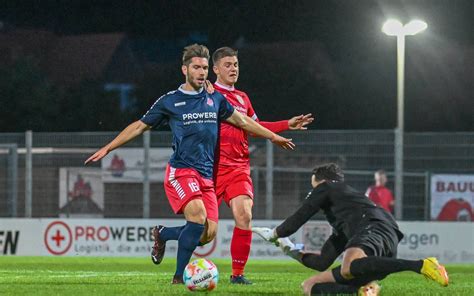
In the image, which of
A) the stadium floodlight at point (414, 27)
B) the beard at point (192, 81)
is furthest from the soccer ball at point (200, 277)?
the stadium floodlight at point (414, 27)

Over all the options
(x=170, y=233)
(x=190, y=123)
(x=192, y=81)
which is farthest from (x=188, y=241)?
(x=192, y=81)

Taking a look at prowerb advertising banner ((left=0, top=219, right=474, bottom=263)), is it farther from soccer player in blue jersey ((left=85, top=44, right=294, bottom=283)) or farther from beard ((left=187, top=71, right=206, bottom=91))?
beard ((left=187, top=71, right=206, bottom=91))

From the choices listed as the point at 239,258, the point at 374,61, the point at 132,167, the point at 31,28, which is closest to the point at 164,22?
the point at 31,28

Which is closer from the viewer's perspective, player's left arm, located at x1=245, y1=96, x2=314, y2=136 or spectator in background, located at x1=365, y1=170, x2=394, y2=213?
player's left arm, located at x1=245, y1=96, x2=314, y2=136

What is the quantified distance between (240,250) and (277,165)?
10598mm

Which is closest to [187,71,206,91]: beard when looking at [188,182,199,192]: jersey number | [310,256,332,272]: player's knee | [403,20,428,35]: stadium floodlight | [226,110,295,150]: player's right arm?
[226,110,295,150]: player's right arm

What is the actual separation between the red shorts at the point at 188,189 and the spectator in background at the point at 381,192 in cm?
1058

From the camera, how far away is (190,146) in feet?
31.9

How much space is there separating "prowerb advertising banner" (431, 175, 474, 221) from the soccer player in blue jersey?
11825 mm

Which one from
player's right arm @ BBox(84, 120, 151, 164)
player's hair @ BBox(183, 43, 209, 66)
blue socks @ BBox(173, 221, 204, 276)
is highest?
player's hair @ BBox(183, 43, 209, 66)

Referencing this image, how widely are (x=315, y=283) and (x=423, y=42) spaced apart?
4398 cm

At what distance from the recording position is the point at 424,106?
47.2 meters

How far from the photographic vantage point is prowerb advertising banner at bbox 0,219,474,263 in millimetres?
19750

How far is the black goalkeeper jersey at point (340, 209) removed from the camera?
8352mm
